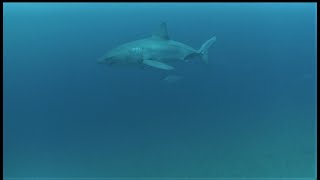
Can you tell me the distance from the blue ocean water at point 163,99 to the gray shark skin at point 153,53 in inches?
117

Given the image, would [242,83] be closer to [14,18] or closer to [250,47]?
[250,47]

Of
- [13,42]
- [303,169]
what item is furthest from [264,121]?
[13,42]

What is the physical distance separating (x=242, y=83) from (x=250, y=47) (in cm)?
163

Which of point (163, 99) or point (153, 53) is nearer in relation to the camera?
point (153, 53)

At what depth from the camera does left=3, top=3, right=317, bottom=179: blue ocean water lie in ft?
36.7

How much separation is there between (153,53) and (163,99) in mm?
10697

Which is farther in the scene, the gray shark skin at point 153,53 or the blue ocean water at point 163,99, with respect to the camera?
the blue ocean water at point 163,99

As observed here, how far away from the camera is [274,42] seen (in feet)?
62.5

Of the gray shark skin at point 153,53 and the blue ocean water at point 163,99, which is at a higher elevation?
the blue ocean water at point 163,99

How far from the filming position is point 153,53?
287 inches

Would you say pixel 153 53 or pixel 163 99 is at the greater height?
pixel 163 99

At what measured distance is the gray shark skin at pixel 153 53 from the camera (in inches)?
273

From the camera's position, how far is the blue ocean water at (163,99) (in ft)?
36.7

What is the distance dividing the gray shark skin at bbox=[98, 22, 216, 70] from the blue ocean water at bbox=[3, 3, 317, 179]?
297cm
